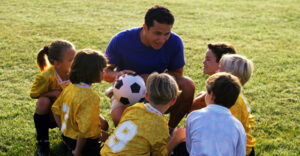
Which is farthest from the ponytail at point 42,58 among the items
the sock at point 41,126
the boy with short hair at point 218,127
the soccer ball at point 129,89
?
the boy with short hair at point 218,127

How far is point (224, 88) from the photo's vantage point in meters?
2.91

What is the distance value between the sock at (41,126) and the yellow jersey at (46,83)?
0.27 meters

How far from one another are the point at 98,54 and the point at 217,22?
838 centimetres

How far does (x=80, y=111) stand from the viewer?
3.27m

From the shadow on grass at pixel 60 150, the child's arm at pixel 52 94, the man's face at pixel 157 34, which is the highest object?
the man's face at pixel 157 34

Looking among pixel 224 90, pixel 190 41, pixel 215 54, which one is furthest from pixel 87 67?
pixel 190 41

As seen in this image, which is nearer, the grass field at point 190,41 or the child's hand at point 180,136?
the child's hand at point 180,136

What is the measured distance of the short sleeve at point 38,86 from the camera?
3715 millimetres

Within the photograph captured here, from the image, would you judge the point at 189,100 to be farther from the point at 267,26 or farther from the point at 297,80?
the point at 267,26

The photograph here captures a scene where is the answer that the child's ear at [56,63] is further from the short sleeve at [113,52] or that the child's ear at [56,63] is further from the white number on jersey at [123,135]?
the white number on jersey at [123,135]

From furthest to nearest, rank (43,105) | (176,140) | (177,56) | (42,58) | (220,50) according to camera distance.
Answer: (177,56) < (220,50) < (42,58) < (43,105) < (176,140)

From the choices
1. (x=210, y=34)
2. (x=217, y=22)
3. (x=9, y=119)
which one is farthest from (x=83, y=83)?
(x=217, y=22)

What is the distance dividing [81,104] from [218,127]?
4.75ft

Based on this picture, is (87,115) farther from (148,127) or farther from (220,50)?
(220,50)
